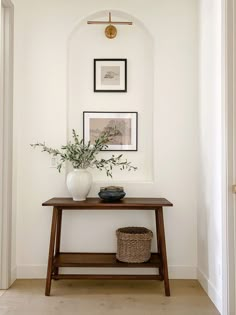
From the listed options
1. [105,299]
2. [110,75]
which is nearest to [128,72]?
[110,75]

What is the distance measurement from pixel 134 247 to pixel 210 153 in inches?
39.4

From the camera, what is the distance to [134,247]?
259 centimetres

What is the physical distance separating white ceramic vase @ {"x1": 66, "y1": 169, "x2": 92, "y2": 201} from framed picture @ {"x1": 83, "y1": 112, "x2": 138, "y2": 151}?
42cm

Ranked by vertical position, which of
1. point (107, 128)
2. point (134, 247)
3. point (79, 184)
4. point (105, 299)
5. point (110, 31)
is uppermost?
point (110, 31)

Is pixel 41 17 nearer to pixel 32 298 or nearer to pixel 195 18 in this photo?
pixel 195 18

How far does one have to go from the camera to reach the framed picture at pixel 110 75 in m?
3.00

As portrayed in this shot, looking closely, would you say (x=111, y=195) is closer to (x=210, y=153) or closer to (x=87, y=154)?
(x=87, y=154)

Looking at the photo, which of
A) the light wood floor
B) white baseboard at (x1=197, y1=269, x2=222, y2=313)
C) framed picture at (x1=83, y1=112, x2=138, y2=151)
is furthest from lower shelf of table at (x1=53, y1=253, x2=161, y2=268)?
framed picture at (x1=83, y1=112, x2=138, y2=151)

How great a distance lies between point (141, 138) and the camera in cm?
302

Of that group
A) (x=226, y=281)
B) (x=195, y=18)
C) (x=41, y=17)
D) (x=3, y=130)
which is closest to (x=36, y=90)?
(x=3, y=130)

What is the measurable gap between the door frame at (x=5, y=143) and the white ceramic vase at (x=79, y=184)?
1.81ft

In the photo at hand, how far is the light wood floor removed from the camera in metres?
2.28

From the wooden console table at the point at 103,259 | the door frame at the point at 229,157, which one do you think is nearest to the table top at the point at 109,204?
the wooden console table at the point at 103,259

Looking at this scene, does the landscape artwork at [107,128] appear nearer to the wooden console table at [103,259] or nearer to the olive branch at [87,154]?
the olive branch at [87,154]
